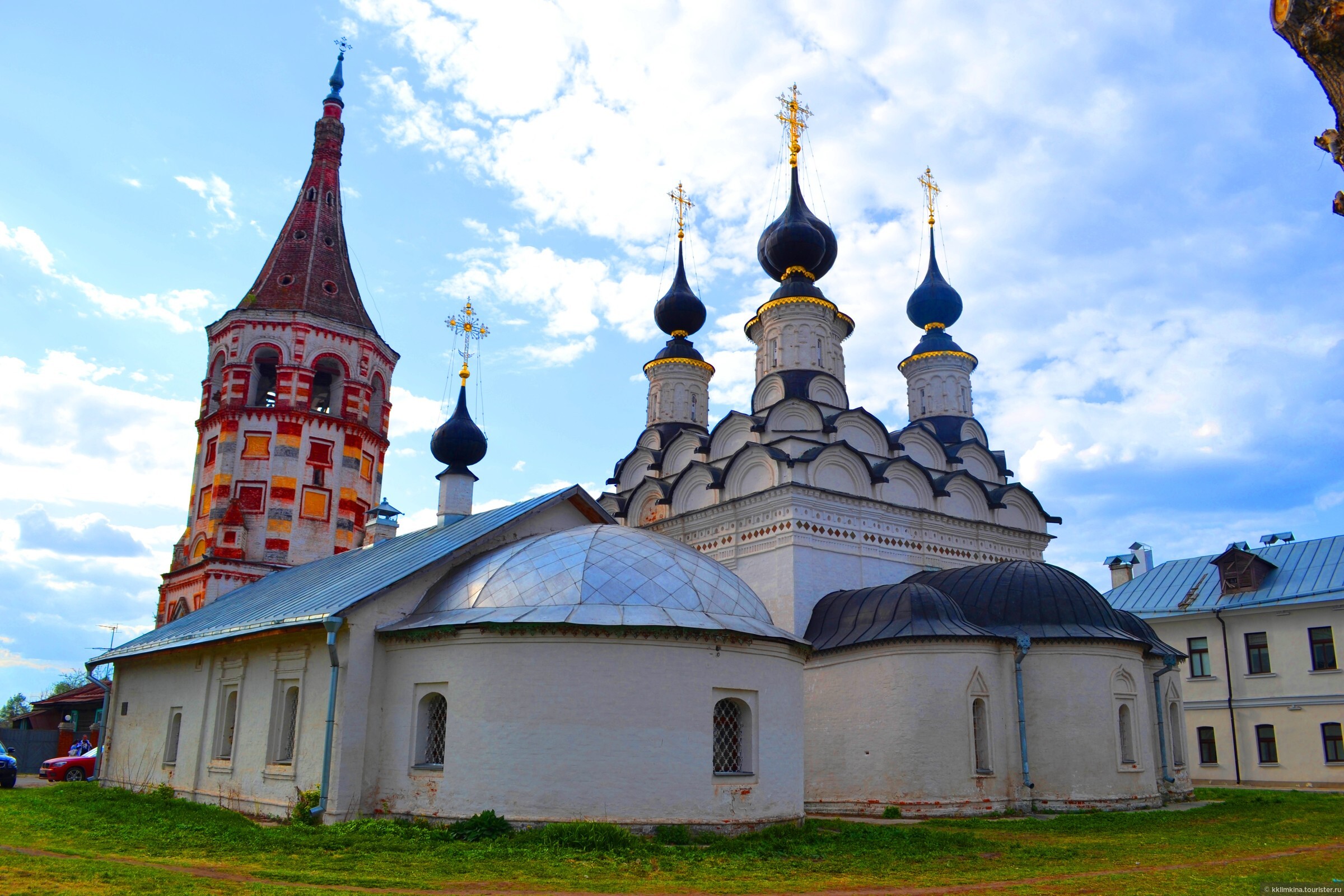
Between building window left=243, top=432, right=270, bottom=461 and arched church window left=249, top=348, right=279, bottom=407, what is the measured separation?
2.30 ft

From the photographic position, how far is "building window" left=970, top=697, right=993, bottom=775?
559 inches

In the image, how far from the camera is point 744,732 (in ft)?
35.8

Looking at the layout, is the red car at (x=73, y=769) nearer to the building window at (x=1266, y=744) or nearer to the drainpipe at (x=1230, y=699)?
the drainpipe at (x=1230, y=699)

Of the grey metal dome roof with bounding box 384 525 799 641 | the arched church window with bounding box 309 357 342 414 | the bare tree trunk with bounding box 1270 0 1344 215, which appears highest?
the arched church window with bounding box 309 357 342 414

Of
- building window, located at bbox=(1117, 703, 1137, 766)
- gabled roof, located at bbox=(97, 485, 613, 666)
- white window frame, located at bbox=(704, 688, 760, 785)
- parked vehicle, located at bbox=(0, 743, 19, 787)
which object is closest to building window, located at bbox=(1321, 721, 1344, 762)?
building window, located at bbox=(1117, 703, 1137, 766)

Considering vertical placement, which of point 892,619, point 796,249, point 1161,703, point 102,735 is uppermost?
point 796,249

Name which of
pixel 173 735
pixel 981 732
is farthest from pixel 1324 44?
pixel 173 735

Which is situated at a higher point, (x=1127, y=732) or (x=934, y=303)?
(x=934, y=303)

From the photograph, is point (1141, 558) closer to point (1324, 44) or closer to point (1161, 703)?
point (1161, 703)

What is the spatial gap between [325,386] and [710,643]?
638 inches

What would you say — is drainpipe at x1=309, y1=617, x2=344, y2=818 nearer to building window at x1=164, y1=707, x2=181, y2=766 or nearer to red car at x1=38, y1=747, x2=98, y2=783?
building window at x1=164, y1=707, x2=181, y2=766

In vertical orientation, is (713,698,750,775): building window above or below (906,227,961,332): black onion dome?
below

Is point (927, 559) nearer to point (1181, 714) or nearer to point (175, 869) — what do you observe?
point (1181, 714)

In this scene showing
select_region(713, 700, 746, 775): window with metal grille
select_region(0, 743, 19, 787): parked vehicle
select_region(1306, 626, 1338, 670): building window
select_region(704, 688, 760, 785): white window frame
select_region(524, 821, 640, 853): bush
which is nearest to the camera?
select_region(524, 821, 640, 853): bush
